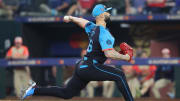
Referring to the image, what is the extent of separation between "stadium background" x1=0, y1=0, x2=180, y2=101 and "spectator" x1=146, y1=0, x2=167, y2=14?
0.65 feet

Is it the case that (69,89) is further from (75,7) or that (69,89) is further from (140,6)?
(75,7)

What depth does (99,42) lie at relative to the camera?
5.73 metres

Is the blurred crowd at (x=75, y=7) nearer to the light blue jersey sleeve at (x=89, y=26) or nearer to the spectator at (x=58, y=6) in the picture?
the spectator at (x=58, y=6)

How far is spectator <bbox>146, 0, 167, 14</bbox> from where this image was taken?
443 inches

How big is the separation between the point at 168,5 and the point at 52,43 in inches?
147

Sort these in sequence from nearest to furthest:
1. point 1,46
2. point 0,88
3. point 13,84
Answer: point 0,88
point 13,84
point 1,46

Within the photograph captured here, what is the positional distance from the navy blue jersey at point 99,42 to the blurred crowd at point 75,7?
5.35 metres

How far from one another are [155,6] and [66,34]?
303 centimetres

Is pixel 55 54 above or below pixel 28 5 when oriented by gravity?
below

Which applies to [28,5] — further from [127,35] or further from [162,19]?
[162,19]

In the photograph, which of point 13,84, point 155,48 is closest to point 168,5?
point 155,48

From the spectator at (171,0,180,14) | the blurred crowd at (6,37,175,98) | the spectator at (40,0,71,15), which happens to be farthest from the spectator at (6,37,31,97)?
the spectator at (171,0,180,14)

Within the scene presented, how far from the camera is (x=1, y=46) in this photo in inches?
464

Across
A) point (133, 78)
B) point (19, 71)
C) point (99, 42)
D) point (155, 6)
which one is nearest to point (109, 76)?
point (99, 42)
